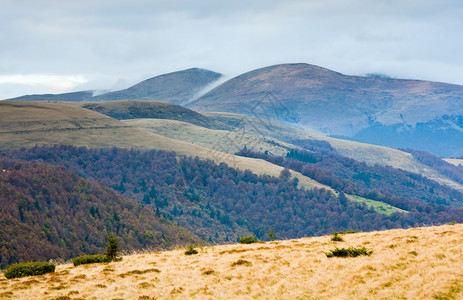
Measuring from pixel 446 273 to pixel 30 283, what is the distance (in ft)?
74.4

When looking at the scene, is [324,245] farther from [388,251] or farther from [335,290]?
[335,290]

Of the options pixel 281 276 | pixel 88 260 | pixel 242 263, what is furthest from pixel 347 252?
pixel 88 260

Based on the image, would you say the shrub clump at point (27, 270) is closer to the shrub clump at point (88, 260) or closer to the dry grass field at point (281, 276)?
the dry grass field at point (281, 276)

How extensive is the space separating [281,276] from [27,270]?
1655 cm

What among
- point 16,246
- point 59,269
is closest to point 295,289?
point 59,269

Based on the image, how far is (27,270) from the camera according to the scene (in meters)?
32.9

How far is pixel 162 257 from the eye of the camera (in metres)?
37.1

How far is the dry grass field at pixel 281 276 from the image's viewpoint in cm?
2428

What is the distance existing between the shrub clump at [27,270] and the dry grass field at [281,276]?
2.36 feet

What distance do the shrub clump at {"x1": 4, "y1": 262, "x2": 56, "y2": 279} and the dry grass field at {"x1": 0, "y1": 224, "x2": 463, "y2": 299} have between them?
2.36 ft

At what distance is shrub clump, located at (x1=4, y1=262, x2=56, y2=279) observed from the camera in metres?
32.5

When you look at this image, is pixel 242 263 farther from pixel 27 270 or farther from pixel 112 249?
pixel 27 270

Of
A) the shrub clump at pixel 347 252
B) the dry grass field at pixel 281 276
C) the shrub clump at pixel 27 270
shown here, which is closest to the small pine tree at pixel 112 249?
the dry grass field at pixel 281 276

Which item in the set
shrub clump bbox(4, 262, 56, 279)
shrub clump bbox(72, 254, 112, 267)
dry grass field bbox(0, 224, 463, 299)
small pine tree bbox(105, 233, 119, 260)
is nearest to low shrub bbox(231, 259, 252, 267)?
dry grass field bbox(0, 224, 463, 299)
